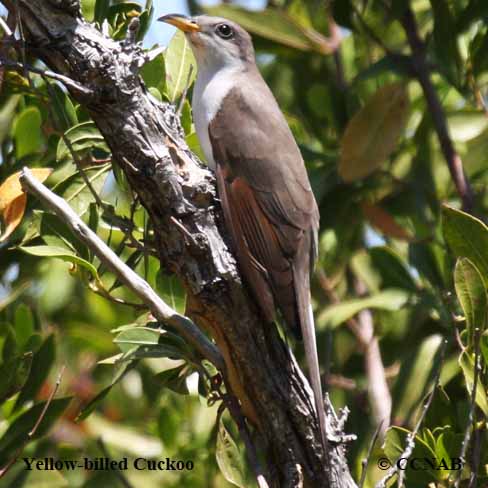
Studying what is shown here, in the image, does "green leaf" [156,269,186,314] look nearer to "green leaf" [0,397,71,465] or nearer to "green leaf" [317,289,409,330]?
"green leaf" [0,397,71,465]

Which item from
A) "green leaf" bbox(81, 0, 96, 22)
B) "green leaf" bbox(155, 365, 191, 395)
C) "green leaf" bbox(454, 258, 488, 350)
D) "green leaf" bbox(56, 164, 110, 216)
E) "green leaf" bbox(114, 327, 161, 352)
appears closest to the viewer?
"green leaf" bbox(454, 258, 488, 350)

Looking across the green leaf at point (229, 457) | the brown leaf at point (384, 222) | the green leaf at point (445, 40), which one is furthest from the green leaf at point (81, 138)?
the green leaf at point (445, 40)

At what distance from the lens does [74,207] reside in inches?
173

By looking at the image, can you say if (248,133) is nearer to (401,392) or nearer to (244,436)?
(401,392)

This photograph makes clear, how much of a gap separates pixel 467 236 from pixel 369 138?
1743mm

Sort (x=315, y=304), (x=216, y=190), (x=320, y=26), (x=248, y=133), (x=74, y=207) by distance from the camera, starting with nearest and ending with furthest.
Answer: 1. (x=216, y=190)
2. (x=74, y=207)
3. (x=248, y=133)
4. (x=315, y=304)
5. (x=320, y=26)

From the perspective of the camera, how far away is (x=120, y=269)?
3627 mm

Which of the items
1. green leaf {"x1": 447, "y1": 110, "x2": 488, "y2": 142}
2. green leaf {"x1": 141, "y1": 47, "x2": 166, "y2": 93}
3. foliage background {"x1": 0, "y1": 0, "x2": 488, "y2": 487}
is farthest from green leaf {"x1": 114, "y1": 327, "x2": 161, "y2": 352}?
green leaf {"x1": 447, "y1": 110, "x2": 488, "y2": 142}

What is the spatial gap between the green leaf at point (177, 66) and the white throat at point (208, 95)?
0.18 m

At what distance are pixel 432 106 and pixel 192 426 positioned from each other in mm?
2301

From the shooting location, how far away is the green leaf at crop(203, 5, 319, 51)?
616 centimetres

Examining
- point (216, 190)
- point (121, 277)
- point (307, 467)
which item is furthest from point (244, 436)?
point (216, 190)

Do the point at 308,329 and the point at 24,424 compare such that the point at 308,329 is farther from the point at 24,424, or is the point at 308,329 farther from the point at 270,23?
the point at 270,23

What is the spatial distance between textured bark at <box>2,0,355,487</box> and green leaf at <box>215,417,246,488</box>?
53cm
